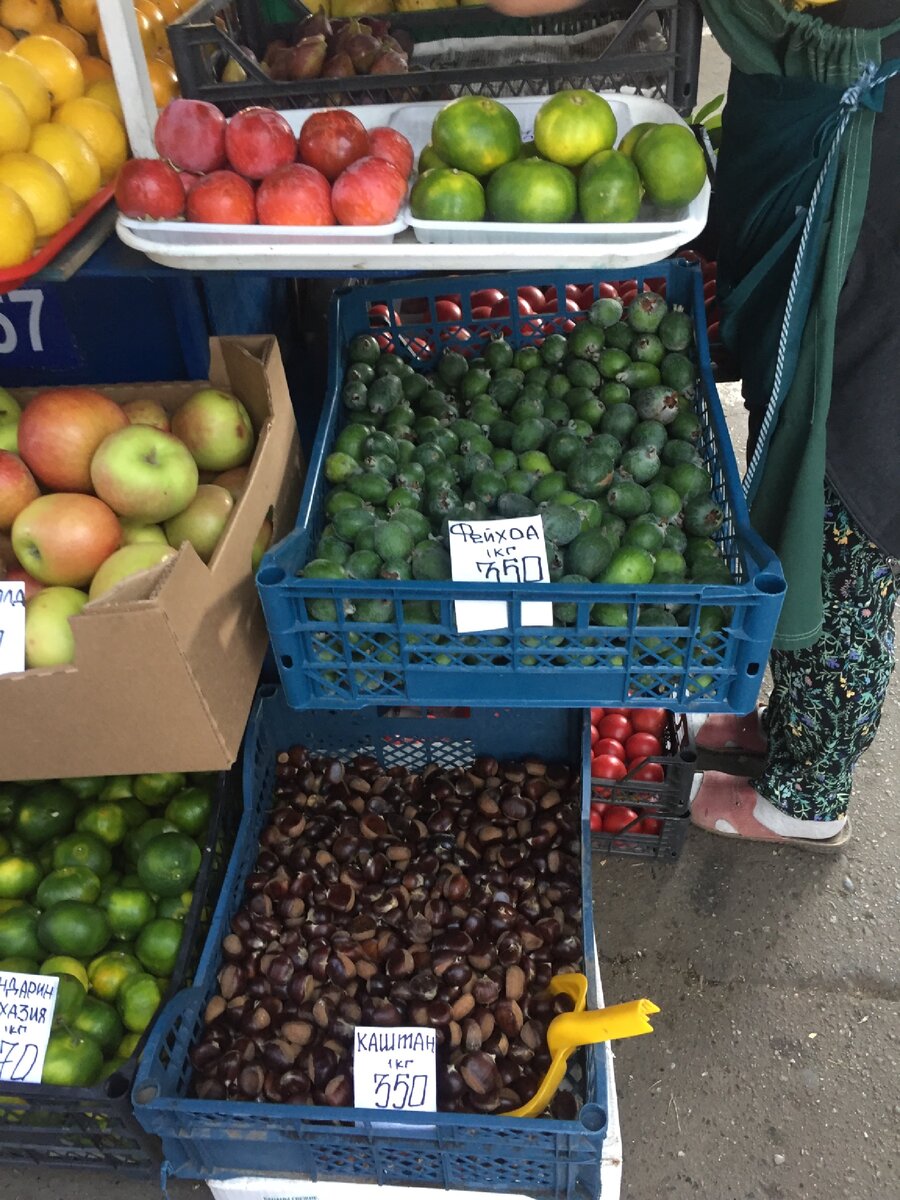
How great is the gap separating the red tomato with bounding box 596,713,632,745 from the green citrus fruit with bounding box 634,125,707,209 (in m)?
1.23

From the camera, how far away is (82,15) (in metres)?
1.64

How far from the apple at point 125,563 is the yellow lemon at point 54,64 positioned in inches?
30.0

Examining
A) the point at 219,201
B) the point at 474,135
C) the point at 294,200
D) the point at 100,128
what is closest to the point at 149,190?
the point at 219,201

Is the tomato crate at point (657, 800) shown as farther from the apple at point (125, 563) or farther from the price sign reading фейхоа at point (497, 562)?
the apple at point (125, 563)

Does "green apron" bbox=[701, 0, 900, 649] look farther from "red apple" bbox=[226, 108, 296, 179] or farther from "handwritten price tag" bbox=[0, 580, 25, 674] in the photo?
"handwritten price tag" bbox=[0, 580, 25, 674]

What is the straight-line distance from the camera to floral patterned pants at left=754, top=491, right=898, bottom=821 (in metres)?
1.60

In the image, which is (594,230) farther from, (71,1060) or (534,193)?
(71,1060)

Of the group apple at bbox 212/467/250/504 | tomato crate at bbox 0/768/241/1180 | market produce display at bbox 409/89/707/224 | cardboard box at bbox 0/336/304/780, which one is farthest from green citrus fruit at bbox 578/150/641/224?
tomato crate at bbox 0/768/241/1180

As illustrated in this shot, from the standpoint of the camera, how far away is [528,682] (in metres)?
1.26

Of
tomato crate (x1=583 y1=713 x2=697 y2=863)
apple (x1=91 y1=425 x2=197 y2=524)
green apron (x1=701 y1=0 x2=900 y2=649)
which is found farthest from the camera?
tomato crate (x1=583 y1=713 x2=697 y2=863)

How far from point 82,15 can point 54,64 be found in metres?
0.29

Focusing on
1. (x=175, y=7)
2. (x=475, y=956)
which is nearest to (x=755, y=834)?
(x=475, y=956)

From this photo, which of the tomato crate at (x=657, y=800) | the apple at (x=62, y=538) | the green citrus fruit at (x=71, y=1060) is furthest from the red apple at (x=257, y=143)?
the green citrus fruit at (x=71, y=1060)

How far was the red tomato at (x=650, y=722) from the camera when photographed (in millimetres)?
2135
